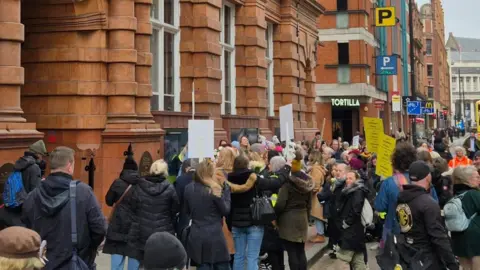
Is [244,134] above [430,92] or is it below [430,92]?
below

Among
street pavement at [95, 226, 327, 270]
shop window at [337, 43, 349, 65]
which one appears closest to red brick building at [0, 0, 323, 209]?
street pavement at [95, 226, 327, 270]

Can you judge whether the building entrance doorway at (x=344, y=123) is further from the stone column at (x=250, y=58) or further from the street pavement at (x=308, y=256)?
the street pavement at (x=308, y=256)

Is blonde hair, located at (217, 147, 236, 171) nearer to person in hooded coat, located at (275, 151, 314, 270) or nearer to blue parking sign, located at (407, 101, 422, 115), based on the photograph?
person in hooded coat, located at (275, 151, 314, 270)

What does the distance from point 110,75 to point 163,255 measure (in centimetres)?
1115

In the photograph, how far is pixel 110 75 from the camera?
14242 mm

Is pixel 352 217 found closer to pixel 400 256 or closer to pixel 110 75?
pixel 400 256

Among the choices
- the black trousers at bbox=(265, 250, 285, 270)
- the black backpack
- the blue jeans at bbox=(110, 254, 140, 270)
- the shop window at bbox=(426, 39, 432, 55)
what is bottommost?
the black trousers at bbox=(265, 250, 285, 270)

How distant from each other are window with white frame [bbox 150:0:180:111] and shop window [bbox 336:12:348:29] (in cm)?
2619

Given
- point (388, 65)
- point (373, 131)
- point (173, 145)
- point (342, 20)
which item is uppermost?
point (342, 20)

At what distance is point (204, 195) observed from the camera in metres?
7.66

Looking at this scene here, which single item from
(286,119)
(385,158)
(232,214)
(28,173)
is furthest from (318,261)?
(28,173)

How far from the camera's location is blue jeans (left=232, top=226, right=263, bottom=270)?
8672 mm

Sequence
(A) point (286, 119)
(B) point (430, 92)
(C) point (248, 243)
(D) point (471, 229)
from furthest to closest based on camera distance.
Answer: (B) point (430, 92)
(A) point (286, 119)
(C) point (248, 243)
(D) point (471, 229)

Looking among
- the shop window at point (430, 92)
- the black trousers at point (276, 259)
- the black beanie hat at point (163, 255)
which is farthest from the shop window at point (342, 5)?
the shop window at point (430, 92)
